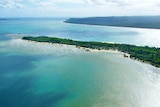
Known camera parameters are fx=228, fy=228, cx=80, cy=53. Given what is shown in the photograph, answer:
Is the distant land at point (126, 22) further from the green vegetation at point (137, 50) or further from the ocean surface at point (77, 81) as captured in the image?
the ocean surface at point (77, 81)

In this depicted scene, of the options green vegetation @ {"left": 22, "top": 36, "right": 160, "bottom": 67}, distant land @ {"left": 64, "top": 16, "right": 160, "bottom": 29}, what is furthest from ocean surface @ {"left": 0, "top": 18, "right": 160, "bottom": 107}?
distant land @ {"left": 64, "top": 16, "right": 160, "bottom": 29}

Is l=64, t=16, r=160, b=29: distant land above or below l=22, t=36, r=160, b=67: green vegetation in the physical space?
above

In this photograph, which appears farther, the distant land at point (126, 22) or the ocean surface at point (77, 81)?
the distant land at point (126, 22)

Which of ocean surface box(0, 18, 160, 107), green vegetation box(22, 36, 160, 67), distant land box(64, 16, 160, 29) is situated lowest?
ocean surface box(0, 18, 160, 107)

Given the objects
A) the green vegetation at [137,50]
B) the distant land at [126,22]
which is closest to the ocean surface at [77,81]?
the green vegetation at [137,50]

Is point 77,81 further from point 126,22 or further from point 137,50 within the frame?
point 126,22

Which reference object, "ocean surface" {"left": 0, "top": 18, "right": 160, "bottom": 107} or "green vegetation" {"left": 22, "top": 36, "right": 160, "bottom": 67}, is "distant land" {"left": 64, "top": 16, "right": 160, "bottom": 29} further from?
"ocean surface" {"left": 0, "top": 18, "right": 160, "bottom": 107}

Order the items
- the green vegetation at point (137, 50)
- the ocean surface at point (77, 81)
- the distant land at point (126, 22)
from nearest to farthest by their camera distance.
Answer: the ocean surface at point (77, 81) → the green vegetation at point (137, 50) → the distant land at point (126, 22)

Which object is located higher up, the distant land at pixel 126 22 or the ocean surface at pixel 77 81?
the distant land at pixel 126 22

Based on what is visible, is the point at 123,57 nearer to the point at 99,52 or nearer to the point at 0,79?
the point at 99,52

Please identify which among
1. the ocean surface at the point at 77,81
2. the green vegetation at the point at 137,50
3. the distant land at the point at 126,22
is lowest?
the ocean surface at the point at 77,81

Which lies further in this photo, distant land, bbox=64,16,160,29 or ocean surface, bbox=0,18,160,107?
distant land, bbox=64,16,160,29
